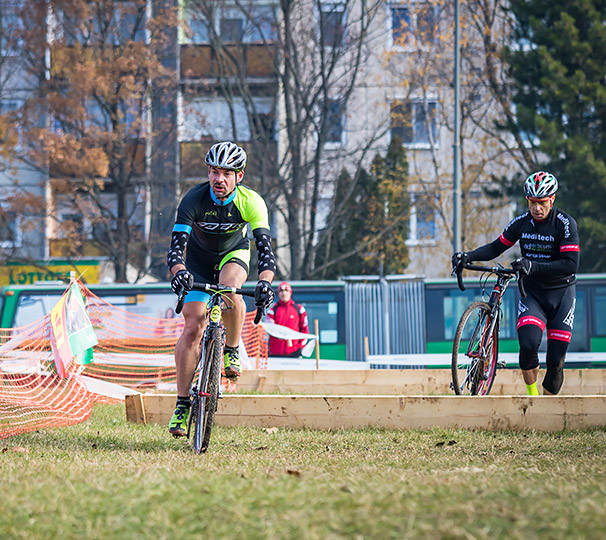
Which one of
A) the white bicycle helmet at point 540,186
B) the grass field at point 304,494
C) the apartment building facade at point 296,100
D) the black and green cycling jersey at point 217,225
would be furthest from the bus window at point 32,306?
the grass field at point 304,494

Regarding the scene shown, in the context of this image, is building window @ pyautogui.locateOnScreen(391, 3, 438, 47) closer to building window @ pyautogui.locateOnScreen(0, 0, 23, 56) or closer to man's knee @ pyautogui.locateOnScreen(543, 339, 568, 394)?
building window @ pyautogui.locateOnScreen(0, 0, 23, 56)

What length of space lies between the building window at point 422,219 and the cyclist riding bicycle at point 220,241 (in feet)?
87.4

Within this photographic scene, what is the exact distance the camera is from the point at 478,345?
9086 mm

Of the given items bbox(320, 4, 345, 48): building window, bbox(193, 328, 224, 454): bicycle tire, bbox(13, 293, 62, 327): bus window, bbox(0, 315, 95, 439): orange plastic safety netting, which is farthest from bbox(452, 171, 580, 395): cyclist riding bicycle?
bbox(320, 4, 345, 48): building window

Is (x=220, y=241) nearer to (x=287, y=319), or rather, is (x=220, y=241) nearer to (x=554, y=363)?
(x=554, y=363)

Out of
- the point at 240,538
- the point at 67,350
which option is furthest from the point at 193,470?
the point at 67,350

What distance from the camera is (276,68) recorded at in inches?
1204

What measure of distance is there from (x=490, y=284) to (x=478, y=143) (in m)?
11.4

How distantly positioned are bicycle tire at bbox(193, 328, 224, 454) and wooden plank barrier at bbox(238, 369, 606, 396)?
491 cm

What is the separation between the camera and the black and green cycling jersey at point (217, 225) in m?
7.13

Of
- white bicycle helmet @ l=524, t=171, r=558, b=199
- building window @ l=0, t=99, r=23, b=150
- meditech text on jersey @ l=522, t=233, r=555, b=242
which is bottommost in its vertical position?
meditech text on jersey @ l=522, t=233, r=555, b=242

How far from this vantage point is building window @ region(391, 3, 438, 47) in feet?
110

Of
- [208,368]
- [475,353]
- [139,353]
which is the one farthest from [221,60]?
[208,368]

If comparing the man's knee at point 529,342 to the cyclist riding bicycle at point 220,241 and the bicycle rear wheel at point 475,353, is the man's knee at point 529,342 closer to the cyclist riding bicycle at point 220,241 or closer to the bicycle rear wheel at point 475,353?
the bicycle rear wheel at point 475,353
